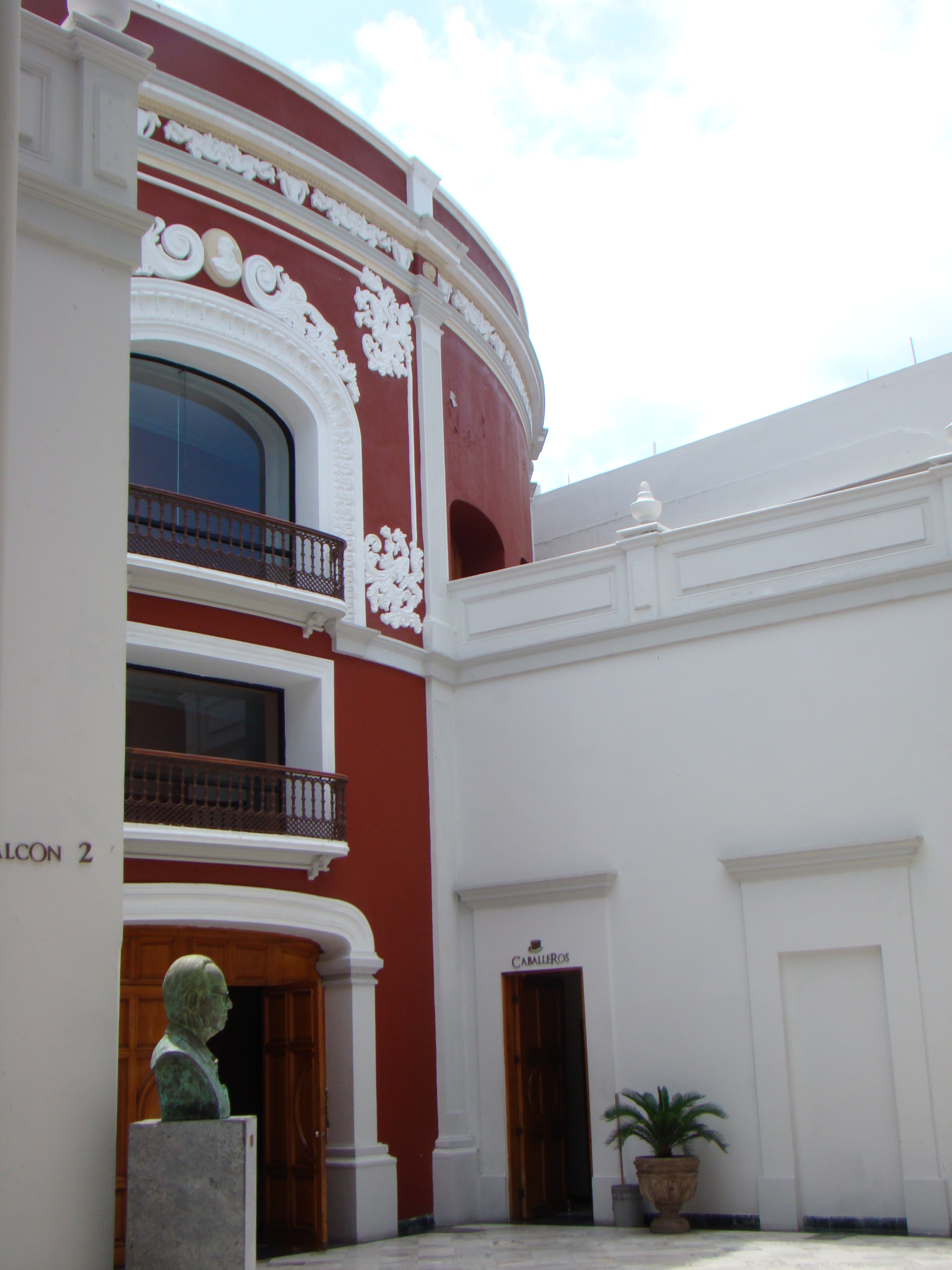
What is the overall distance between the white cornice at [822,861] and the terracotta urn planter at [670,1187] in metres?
2.62

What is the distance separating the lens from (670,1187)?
11.9 meters

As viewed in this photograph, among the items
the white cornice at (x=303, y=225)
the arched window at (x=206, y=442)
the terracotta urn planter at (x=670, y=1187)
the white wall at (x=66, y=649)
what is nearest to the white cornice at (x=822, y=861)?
the terracotta urn planter at (x=670, y=1187)

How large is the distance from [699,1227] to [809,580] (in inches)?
240

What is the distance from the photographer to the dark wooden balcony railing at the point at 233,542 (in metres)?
11.9

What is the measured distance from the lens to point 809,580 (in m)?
12.9

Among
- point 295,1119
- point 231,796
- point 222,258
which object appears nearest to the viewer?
point 231,796

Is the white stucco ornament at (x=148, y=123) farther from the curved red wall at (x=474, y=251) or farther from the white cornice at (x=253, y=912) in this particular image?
the white cornice at (x=253, y=912)

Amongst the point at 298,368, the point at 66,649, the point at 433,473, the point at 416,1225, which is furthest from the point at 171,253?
the point at 416,1225

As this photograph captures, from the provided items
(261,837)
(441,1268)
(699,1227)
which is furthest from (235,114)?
(699,1227)

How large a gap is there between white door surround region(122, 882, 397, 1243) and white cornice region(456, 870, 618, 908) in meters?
1.47

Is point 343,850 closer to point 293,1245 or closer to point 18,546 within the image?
point 293,1245

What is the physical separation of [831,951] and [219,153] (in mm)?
9682

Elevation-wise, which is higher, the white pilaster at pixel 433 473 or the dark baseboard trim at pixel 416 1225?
the white pilaster at pixel 433 473

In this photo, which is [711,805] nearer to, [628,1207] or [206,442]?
[628,1207]
